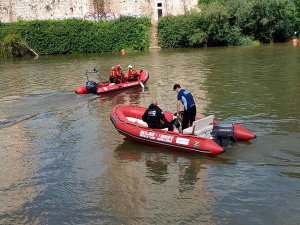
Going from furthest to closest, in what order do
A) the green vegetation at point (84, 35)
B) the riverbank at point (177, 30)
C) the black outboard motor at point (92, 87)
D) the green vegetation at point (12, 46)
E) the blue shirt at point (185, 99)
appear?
the green vegetation at point (84, 35) → the green vegetation at point (12, 46) → the riverbank at point (177, 30) → the black outboard motor at point (92, 87) → the blue shirt at point (185, 99)

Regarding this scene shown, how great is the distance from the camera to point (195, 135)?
10000mm

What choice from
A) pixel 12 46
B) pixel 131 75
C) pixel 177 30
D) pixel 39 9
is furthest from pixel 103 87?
pixel 39 9

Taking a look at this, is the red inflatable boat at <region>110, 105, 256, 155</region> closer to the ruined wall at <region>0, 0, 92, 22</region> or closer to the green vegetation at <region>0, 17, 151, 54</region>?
the green vegetation at <region>0, 17, 151, 54</region>

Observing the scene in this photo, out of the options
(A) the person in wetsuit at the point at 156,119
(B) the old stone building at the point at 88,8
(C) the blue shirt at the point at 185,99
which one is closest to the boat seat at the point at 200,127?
(C) the blue shirt at the point at 185,99

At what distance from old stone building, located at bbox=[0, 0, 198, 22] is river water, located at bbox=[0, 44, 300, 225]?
90.8ft

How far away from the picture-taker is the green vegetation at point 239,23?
123ft

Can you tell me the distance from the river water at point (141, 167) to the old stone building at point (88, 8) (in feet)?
90.8

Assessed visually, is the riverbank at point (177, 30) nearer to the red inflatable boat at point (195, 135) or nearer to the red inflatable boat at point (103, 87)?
the red inflatable boat at point (103, 87)

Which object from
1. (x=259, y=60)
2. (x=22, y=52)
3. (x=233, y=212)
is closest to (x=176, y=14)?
(x=22, y=52)

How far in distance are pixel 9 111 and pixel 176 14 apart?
3072 cm

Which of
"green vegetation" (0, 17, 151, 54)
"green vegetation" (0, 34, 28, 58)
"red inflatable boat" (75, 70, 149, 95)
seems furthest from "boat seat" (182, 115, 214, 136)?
"green vegetation" (0, 17, 151, 54)

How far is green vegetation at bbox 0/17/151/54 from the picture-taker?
41344mm

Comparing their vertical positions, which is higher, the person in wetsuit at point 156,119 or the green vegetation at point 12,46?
the green vegetation at point 12,46

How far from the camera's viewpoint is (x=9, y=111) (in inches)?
616
